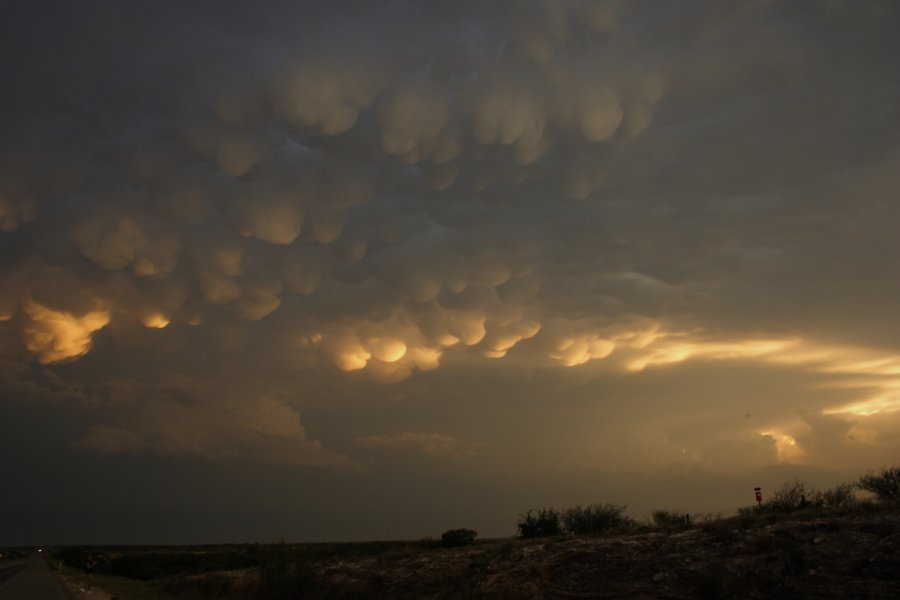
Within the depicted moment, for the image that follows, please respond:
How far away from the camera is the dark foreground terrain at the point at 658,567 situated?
22906 millimetres

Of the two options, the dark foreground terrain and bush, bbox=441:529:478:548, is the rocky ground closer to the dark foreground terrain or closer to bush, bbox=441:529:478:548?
the dark foreground terrain

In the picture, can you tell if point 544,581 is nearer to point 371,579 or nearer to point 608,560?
point 608,560

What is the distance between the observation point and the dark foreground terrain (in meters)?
22.9

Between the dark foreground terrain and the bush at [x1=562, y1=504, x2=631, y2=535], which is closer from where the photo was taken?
the dark foreground terrain

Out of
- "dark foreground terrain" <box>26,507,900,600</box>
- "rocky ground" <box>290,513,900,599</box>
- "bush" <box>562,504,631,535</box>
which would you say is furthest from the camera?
"bush" <box>562,504,631,535</box>

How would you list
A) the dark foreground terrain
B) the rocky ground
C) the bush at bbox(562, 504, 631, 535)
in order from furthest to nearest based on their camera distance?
1. the bush at bbox(562, 504, 631, 535)
2. the dark foreground terrain
3. the rocky ground

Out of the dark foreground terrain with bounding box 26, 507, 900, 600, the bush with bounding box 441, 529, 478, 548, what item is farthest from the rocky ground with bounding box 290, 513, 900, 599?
the bush with bounding box 441, 529, 478, 548

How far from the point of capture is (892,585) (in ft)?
67.6

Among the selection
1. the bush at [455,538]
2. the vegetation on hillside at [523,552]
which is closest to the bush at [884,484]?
the vegetation on hillside at [523,552]

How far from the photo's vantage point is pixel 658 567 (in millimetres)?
28141

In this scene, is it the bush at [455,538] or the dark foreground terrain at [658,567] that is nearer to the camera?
the dark foreground terrain at [658,567]

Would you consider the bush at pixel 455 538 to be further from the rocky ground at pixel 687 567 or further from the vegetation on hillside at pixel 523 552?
the rocky ground at pixel 687 567

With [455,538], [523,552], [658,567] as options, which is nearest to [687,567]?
[658,567]

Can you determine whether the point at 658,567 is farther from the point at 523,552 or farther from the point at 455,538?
the point at 455,538
